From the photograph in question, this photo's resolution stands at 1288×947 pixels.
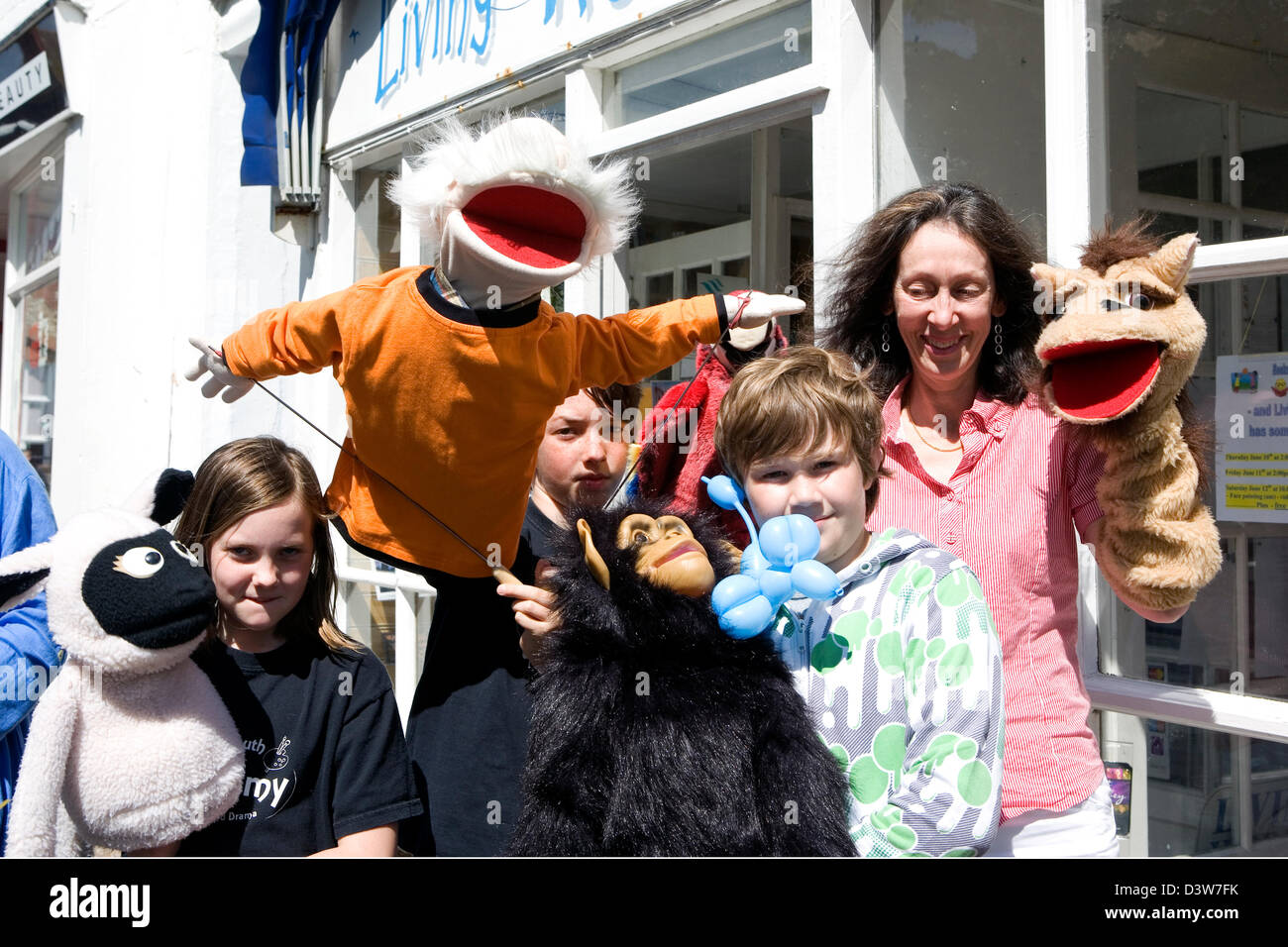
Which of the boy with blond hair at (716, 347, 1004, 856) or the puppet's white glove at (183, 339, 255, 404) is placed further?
the puppet's white glove at (183, 339, 255, 404)

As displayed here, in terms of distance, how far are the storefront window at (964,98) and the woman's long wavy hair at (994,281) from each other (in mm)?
822

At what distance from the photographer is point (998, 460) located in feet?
5.42

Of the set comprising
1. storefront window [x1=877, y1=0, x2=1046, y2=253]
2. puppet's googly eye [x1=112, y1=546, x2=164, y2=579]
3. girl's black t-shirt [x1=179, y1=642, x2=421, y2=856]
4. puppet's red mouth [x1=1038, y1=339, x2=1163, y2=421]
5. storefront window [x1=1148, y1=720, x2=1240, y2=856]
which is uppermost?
storefront window [x1=877, y1=0, x2=1046, y2=253]

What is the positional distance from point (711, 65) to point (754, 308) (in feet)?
5.08

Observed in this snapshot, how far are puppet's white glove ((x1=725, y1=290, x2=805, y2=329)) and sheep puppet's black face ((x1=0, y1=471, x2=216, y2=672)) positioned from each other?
91cm

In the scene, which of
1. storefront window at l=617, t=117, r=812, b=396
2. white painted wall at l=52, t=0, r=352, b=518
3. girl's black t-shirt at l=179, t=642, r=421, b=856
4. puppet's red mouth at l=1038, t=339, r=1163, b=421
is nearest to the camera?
puppet's red mouth at l=1038, t=339, r=1163, b=421

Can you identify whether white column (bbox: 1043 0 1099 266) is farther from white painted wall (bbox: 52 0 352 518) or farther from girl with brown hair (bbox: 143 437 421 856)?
white painted wall (bbox: 52 0 352 518)

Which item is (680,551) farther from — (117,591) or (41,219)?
(41,219)

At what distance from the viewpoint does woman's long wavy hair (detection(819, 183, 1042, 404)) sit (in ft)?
5.67

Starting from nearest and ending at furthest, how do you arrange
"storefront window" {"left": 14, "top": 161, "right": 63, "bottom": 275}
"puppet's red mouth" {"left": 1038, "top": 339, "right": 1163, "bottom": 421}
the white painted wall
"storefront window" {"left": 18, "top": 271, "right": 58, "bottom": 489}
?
"puppet's red mouth" {"left": 1038, "top": 339, "right": 1163, "bottom": 421} < the white painted wall < "storefront window" {"left": 14, "top": 161, "right": 63, "bottom": 275} < "storefront window" {"left": 18, "top": 271, "right": 58, "bottom": 489}

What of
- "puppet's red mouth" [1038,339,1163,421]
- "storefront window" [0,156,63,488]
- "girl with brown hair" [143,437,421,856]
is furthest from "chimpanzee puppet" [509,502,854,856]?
"storefront window" [0,156,63,488]

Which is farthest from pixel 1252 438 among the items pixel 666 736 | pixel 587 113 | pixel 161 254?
pixel 161 254
